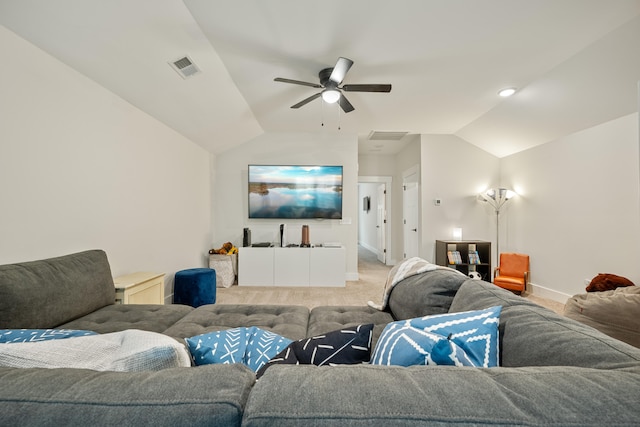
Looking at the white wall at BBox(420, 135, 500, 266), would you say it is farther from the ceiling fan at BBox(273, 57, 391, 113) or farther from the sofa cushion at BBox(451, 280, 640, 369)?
the sofa cushion at BBox(451, 280, 640, 369)

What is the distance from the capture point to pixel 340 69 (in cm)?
270

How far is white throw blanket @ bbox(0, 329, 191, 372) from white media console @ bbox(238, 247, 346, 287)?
165 inches

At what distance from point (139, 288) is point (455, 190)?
5.02 metres

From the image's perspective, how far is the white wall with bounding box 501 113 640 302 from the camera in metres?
3.14

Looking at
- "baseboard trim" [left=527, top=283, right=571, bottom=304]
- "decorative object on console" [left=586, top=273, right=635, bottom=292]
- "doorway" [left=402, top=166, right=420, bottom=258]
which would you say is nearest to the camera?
"decorative object on console" [left=586, top=273, right=635, bottom=292]

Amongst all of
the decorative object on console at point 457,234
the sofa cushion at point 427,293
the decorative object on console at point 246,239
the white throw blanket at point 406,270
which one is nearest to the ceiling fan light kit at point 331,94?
the white throw blanket at point 406,270

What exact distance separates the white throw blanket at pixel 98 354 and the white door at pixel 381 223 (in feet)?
22.6

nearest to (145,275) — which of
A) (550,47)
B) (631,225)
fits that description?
(550,47)

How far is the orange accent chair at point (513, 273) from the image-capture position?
429 cm

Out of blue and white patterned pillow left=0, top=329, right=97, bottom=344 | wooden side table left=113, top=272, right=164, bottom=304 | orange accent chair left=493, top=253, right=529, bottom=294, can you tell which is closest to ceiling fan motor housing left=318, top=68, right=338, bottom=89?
wooden side table left=113, top=272, right=164, bottom=304

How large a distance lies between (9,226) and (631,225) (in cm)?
540

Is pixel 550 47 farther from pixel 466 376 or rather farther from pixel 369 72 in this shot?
pixel 466 376

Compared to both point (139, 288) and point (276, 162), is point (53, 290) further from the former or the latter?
point (276, 162)

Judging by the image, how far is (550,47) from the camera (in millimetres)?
2693
